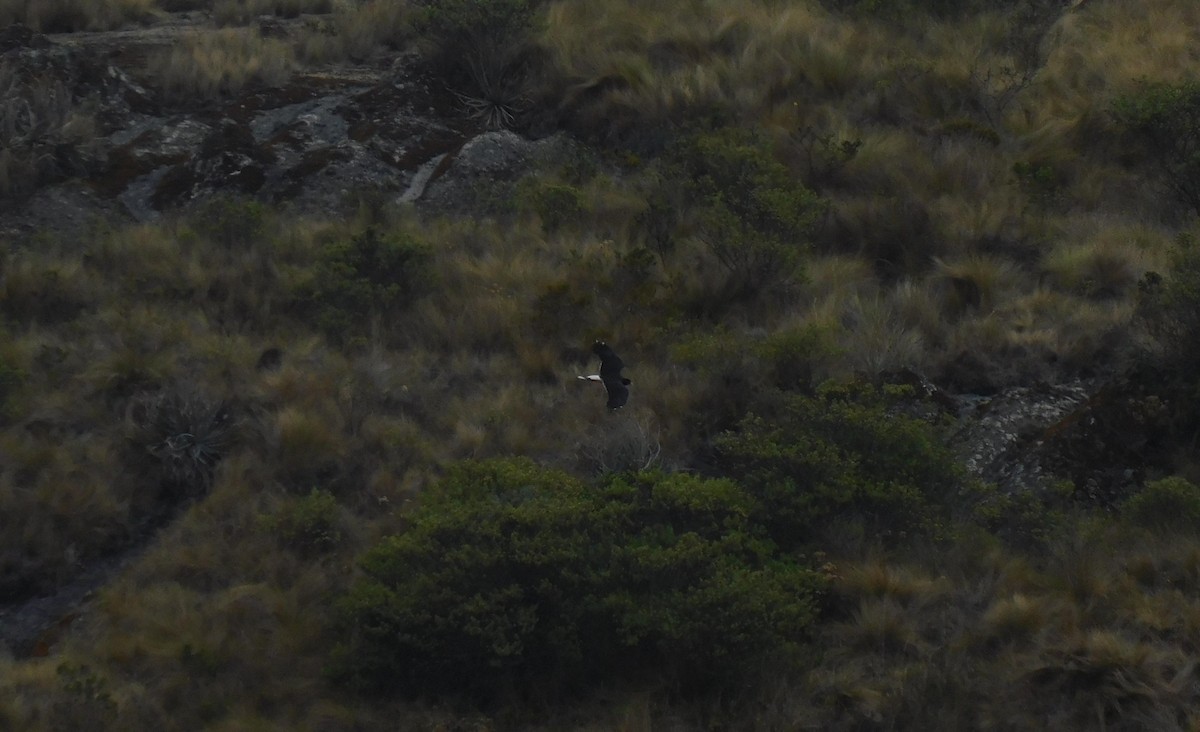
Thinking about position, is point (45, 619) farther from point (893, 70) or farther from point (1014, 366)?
point (893, 70)

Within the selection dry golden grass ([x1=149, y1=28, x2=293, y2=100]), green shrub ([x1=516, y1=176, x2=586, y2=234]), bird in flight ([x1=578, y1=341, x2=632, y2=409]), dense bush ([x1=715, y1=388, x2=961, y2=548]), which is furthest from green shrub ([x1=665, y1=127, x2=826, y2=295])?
dry golden grass ([x1=149, y1=28, x2=293, y2=100])

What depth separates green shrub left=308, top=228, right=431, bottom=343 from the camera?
8.30 meters

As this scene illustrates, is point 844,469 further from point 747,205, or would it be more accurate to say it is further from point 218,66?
point 218,66

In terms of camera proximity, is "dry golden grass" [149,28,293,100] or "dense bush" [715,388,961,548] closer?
"dense bush" [715,388,961,548]

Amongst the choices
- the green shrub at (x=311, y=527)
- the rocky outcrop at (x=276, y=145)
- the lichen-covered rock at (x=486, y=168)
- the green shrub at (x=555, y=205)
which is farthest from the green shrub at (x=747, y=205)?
the green shrub at (x=311, y=527)

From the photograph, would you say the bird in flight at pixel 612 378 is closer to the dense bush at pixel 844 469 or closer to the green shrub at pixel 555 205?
the dense bush at pixel 844 469

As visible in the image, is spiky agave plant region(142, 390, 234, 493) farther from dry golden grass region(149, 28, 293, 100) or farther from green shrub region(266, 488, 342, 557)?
dry golden grass region(149, 28, 293, 100)

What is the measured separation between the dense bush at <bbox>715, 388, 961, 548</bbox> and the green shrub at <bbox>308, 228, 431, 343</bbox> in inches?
114

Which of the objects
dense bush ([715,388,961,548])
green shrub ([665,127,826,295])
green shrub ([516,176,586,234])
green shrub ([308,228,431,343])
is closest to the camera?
dense bush ([715,388,961,548])

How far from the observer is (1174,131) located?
945cm

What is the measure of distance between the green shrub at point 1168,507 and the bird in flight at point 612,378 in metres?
2.74

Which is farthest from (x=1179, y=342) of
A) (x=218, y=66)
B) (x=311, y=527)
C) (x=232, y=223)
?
(x=218, y=66)

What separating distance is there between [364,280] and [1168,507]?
5087mm

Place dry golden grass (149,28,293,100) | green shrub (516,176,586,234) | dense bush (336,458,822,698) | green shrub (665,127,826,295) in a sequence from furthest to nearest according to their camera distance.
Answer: dry golden grass (149,28,293,100) < green shrub (516,176,586,234) < green shrub (665,127,826,295) < dense bush (336,458,822,698)
